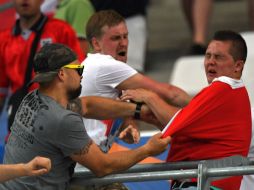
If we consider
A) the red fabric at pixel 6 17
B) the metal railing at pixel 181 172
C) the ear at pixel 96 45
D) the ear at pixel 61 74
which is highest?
the ear at pixel 61 74

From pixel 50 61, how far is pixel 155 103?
0.80 m

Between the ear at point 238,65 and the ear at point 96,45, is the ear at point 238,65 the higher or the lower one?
the higher one

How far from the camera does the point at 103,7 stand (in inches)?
336

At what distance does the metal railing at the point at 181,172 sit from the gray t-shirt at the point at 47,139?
11 cm

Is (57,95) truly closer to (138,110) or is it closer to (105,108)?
(105,108)

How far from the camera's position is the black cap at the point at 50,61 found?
4980 mm

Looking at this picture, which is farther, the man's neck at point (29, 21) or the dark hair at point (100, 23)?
the man's neck at point (29, 21)

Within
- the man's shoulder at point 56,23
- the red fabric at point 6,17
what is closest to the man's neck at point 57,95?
the man's shoulder at point 56,23

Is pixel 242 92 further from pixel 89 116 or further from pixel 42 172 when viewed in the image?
pixel 42 172

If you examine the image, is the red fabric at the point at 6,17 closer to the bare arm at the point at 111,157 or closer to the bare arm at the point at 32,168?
the bare arm at the point at 111,157

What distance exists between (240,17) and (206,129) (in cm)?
567

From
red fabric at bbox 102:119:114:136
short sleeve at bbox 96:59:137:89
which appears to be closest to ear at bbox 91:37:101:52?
short sleeve at bbox 96:59:137:89

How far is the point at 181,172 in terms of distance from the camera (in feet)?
15.9

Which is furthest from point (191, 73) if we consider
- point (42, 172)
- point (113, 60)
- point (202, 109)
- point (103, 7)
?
point (42, 172)
